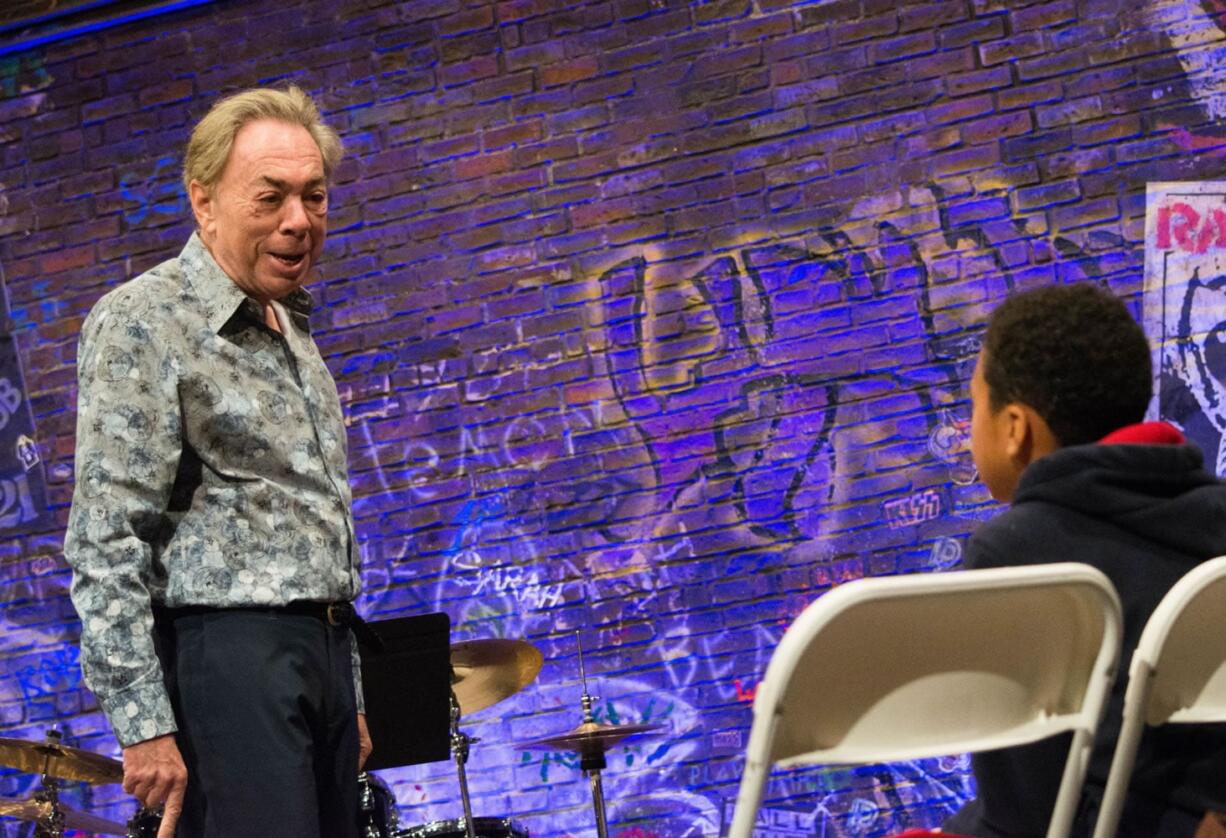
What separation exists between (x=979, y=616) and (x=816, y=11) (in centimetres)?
347

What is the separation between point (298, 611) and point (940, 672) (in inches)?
39.3

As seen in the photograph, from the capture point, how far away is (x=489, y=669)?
3.91 m

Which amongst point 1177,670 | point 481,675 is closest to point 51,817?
point 481,675

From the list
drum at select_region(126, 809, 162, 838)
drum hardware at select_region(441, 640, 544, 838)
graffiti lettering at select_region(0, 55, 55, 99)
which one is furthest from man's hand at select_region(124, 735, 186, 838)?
graffiti lettering at select_region(0, 55, 55, 99)

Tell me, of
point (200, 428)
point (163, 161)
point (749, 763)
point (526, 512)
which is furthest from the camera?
point (163, 161)

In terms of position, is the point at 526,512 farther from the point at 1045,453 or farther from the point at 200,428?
the point at 1045,453

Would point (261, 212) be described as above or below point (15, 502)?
above

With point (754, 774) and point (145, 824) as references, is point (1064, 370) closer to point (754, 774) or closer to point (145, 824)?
point (754, 774)

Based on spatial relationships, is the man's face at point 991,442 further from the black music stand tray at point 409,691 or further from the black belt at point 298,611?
the black music stand tray at point 409,691

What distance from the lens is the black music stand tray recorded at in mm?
3301

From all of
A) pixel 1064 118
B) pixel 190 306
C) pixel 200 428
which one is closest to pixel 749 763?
pixel 200 428

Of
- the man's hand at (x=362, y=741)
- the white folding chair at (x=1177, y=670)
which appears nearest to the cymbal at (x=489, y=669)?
the man's hand at (x=362, y=741)

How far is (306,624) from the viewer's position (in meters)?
2.00

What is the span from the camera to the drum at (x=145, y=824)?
134 inches
